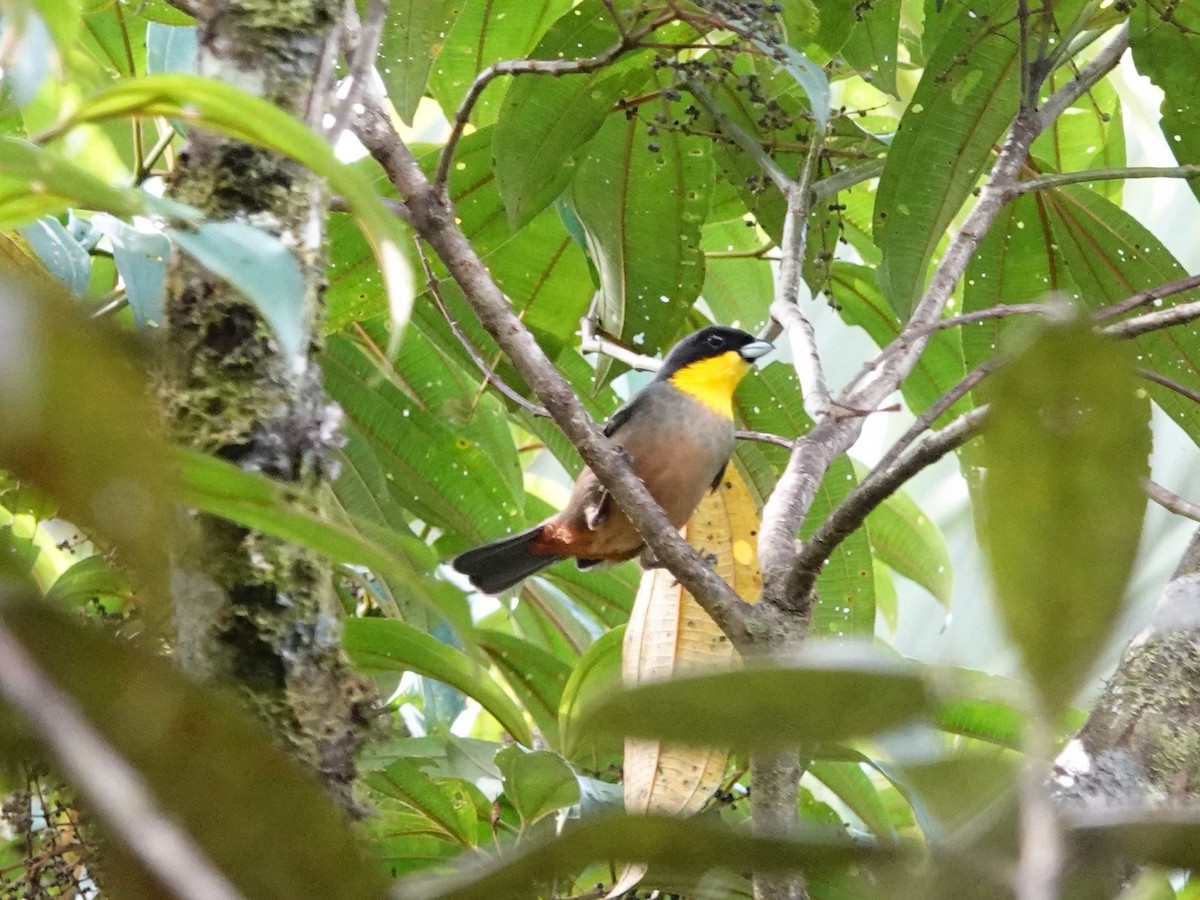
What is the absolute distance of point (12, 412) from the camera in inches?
19.6

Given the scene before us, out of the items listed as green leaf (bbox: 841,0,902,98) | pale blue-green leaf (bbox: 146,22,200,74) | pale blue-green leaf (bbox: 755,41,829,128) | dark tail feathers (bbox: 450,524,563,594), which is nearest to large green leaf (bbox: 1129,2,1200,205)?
green leaf (bbox: 841,0,902,98)

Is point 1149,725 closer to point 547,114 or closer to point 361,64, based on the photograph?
point 361,64

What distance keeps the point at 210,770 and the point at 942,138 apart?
239 cm

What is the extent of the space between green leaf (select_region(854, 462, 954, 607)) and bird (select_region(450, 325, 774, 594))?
45cm

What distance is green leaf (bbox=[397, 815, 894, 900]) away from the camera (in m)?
0.50

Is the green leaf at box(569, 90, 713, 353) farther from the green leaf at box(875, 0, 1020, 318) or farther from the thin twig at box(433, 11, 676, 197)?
the thin twig at box(433, 11, 676, 197)

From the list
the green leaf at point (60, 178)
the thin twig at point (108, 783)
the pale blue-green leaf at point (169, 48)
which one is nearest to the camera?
the thin twig at point (108, 783)

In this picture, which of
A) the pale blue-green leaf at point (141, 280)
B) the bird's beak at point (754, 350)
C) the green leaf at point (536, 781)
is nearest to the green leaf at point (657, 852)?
the pale blue-green leaf at point (141, 280)

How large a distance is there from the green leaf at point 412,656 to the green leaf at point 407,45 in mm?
953

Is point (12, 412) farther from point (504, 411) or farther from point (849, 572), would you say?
point (504, 411)

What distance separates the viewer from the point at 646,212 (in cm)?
276

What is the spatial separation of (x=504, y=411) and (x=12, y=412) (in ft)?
9.08

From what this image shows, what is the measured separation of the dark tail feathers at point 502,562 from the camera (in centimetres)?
357

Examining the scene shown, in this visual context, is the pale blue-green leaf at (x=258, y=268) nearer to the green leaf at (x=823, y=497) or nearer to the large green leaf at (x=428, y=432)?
the green leaf at (x=823, y=497)
